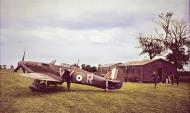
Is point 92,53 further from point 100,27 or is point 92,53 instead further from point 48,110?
point 48,110

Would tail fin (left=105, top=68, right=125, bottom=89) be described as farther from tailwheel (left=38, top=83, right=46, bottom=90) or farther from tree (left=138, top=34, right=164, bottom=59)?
tree (left=138, top=34, right=164, bottom=59)

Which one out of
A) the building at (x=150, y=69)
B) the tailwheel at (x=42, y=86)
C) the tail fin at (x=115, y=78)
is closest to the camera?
the tailwheel at (x=42, y=86)

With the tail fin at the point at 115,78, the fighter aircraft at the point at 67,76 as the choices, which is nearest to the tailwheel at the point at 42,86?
the fighter aircraft at the point at 67,76

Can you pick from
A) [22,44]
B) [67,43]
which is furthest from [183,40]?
[22,44]

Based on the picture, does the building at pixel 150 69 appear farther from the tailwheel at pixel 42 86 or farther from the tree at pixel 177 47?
the tailwheel at pixel 42 86

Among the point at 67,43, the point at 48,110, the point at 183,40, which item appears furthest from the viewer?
the point at 183,40

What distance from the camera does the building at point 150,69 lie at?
26.8m

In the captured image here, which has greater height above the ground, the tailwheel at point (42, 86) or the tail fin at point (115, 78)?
the tail fin at point (115, 78)

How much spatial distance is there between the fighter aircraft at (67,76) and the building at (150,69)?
13.3m

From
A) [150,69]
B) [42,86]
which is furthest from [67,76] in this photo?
[150,69]

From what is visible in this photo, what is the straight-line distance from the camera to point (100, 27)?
12031 mm

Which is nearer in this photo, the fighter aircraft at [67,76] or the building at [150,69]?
the fighter aircraft at [67,76]

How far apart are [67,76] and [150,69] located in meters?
15.4

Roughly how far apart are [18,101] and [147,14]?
6.99m
